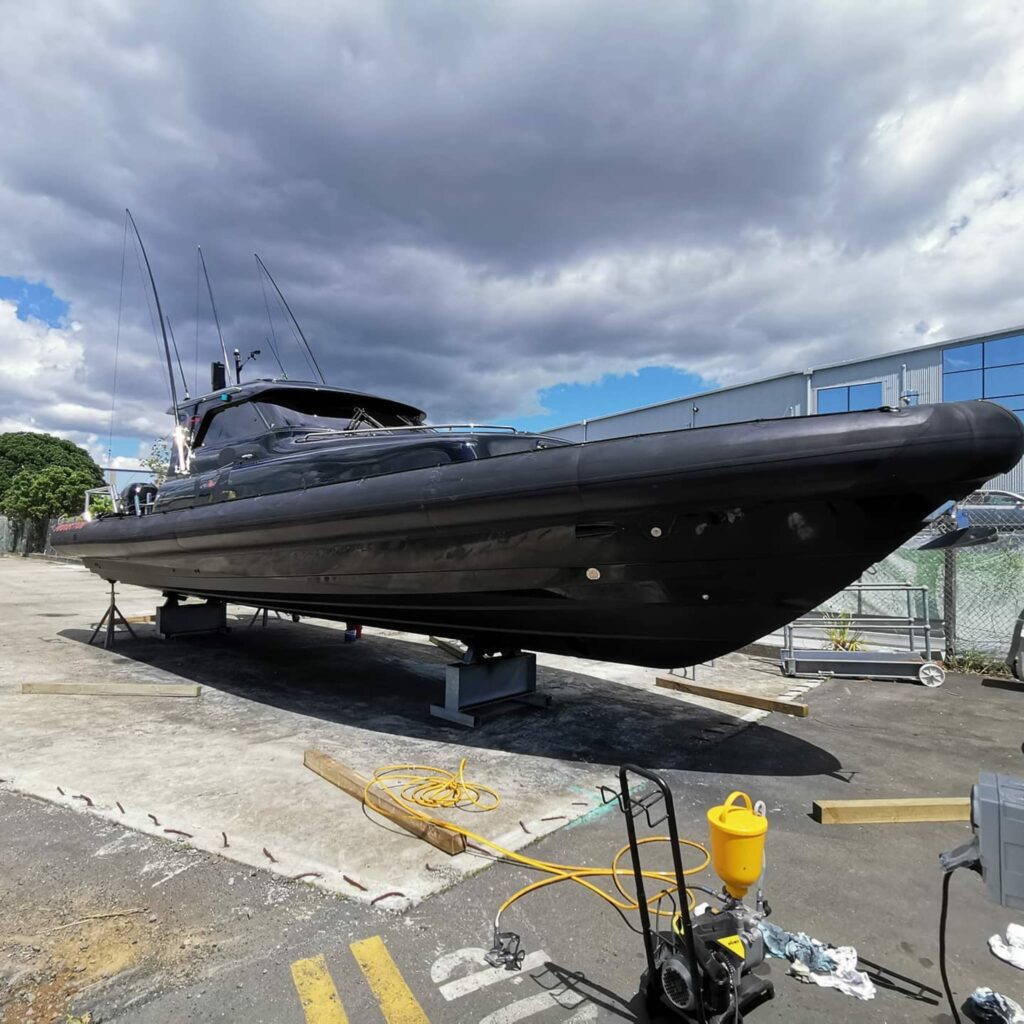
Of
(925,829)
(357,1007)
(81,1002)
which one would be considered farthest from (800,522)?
(81,1002)

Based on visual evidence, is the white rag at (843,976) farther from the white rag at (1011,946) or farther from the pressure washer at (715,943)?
the white rag at (1011,946)

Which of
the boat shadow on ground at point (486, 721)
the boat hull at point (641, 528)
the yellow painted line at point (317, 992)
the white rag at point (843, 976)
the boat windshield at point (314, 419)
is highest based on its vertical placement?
the boat windshield at point (314, 419)

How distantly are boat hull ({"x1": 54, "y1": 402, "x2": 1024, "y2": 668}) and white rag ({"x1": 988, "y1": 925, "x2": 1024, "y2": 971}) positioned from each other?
66.4 inches

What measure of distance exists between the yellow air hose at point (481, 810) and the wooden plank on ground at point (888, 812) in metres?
0.72

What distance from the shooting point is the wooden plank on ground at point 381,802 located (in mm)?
2746

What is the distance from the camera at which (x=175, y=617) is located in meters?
8.30

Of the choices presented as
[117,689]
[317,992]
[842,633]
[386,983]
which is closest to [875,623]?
[842,633]

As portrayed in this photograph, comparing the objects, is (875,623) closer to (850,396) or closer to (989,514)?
(989,514)

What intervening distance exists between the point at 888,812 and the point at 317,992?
2.63 meters

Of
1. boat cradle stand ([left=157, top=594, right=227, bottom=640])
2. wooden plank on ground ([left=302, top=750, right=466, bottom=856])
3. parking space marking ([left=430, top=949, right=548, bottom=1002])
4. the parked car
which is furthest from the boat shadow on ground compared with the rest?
the parked car

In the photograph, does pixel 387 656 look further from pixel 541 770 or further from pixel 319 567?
pixel 541 770

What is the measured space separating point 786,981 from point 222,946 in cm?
176

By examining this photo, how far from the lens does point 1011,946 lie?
2133mm

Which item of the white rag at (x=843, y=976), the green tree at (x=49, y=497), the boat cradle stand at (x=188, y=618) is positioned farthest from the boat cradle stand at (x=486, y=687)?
the green tree at (x=49, y=497)
